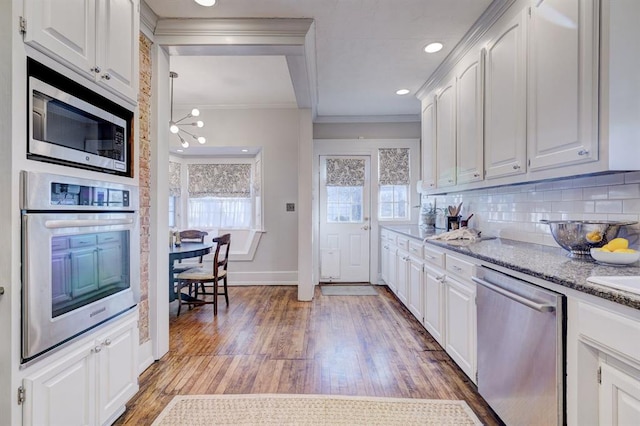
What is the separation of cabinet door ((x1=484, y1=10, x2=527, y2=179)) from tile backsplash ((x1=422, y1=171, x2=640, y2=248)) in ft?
1.01

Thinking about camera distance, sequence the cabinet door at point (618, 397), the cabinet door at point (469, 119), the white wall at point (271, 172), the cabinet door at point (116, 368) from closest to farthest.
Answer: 1. the cabinet door at point (618, 397)
2. the cabinet door at point (116, 368)
3. the cabinet door at point (469, 119)
4. the white wall at point (271, 172)

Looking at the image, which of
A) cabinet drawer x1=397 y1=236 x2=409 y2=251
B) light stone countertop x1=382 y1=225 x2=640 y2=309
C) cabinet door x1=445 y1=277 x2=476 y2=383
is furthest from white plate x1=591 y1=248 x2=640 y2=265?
cabinet drawer x1=397 y1=236 x2=409 y2=251

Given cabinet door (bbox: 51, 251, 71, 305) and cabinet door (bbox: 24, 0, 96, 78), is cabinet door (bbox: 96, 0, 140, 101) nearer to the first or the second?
cabinet door (bbox: 24, 0, 96, 78)

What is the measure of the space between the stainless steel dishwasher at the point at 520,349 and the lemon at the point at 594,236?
1.51 ft

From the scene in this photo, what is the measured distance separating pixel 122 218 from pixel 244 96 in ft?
11.2

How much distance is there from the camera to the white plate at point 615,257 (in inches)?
56.7

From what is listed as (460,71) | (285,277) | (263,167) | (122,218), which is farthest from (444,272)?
(263,167)

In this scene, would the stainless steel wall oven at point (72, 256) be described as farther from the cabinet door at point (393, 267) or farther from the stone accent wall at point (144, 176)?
the cabinet door at point (393, 267)

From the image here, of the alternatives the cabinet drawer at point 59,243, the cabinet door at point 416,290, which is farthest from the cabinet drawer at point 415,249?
the cabinet drawer at point 59,243

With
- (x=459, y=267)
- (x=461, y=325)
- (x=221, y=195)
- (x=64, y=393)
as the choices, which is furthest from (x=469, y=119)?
(x=221, y=195)

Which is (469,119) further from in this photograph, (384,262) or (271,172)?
(271,172)

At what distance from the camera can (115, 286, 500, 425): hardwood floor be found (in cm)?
213

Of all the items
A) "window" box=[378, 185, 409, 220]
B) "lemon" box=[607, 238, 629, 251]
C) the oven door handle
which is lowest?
"lemon" box=[607, 238, 629, 251]

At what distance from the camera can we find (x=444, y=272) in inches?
101
